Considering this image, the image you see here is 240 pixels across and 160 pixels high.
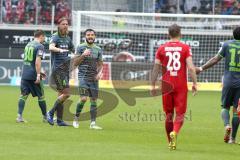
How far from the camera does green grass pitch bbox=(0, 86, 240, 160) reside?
35.9 feet

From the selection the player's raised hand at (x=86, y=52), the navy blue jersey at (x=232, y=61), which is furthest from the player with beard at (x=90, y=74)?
the navy blue jersey at (x=232, y=61)

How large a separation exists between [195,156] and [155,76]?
1.78m

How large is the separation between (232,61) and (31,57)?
5192 mm

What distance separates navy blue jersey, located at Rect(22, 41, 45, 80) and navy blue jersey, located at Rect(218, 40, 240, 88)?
185 inches

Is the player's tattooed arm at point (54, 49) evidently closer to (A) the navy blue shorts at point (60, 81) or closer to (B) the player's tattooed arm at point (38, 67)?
(B) the player's tattooed arm at point (38, 67)

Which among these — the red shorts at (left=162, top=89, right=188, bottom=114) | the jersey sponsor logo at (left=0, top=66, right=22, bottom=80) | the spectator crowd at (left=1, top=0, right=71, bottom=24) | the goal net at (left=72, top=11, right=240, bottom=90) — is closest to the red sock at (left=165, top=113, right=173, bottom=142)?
the red shorts at (left=162, top=89, right=188, bottom=114)

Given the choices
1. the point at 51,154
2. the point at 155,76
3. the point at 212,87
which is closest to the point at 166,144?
the point at 155,76

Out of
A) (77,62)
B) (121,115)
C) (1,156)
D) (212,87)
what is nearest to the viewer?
(1,156)

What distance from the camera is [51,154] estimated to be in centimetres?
1074

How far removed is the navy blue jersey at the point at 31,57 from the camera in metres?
16.0

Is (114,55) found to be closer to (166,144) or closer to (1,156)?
(166,144)

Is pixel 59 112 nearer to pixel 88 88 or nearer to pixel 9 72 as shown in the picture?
pixel 88 88

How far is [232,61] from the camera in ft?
43.1

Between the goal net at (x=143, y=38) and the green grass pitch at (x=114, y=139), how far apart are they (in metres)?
12.1
